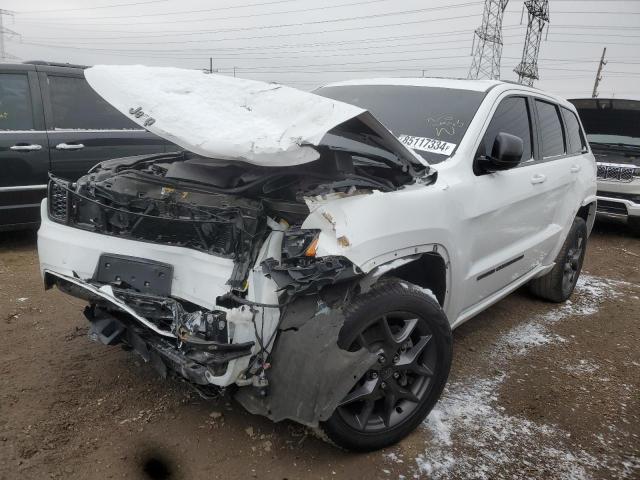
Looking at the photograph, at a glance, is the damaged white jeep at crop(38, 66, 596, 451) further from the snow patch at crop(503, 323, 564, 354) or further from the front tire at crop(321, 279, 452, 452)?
the snow patch at crop(503, 323, 564, 354)

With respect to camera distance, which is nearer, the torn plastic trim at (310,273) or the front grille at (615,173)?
the torn plastic trim at (310,273)

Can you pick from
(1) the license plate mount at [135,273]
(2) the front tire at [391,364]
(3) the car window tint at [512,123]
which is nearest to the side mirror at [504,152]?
(3) the car window tint at [512,123]

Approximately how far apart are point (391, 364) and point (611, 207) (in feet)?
22.0

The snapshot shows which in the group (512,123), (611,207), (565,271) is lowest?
(611,207)

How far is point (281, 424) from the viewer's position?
2701 mm

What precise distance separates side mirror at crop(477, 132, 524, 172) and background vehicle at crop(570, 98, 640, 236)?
5.67 metres

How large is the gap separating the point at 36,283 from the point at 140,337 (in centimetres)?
253

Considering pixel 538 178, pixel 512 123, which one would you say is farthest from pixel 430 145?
pixel 538 178

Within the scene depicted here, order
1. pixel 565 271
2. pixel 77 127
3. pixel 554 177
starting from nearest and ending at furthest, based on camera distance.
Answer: pixel 554 177 → pixel 565 271 → pixel 77 127

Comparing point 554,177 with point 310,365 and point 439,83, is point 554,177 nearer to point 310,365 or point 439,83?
point 439,83

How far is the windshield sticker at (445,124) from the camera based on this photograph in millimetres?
A: 3193

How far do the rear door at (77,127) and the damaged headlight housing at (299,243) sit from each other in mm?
3856


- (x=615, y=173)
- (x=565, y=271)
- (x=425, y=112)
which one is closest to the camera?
(x=425, y=112)

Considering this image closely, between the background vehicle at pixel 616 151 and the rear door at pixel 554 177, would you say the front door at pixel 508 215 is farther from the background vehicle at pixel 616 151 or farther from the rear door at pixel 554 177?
the background vehicle at pixel 616 151
